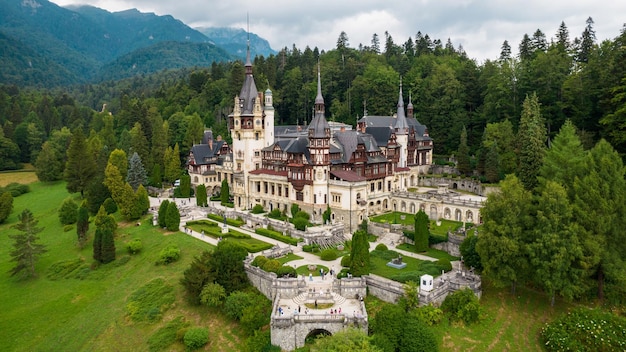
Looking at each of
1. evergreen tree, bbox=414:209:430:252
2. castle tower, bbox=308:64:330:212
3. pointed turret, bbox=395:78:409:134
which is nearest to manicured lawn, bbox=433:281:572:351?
evergreen tree, bbox=414:209:430:252

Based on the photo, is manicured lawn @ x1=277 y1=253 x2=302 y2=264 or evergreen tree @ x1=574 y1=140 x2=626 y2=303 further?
manicured lawn @ x1=277 y1=253 x2=302 y2=264

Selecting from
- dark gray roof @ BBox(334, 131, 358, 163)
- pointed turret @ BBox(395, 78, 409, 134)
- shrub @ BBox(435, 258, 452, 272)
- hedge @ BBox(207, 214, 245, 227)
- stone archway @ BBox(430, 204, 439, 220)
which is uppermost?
pointed turret @ BBox(395, 78, 409, 134)

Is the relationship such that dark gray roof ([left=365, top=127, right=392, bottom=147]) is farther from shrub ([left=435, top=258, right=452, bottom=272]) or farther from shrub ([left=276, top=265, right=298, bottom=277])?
shrub ([left=276, top=265, right=298, bottom=277])

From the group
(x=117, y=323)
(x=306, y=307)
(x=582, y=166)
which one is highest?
(x=582, y=166)

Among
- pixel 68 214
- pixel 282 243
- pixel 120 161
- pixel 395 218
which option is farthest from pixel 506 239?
pixel 120 161

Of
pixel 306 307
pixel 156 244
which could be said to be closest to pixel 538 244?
pixel 306 307

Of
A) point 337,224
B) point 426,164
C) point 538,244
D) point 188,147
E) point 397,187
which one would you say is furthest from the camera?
point 188,147

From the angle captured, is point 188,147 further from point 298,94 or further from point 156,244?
point 156,244
